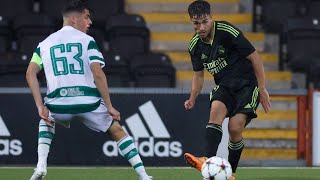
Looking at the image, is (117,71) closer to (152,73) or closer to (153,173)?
(152,73)

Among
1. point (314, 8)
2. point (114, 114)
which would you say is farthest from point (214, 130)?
point (314, 8)

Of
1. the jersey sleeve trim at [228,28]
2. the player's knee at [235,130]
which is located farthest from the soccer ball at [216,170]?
the jersey sleeve trim at [228,28]

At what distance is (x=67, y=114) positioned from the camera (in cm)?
788

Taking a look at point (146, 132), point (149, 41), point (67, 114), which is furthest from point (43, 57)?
point (149, 41)

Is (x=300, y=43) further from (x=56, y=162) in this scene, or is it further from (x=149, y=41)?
(x=56, y=162)

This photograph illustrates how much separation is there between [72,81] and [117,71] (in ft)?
17.6

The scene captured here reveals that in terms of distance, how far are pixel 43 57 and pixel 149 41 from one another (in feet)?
21.7

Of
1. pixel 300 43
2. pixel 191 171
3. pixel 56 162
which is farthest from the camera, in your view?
pixel 300 43

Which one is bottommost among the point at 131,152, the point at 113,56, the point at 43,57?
the point at 113,56

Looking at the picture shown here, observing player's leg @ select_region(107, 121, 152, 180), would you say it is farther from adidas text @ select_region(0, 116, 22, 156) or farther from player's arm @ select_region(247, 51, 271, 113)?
adidas text @ select_region(0, 116, 22, 156)

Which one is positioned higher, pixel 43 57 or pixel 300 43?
pixel 43 57

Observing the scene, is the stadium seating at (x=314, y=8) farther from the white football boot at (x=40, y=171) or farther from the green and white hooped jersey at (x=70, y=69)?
the white football boot at (x=40, y=171)

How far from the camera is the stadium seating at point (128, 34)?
14.1 meters

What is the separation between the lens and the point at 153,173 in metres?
10.4
